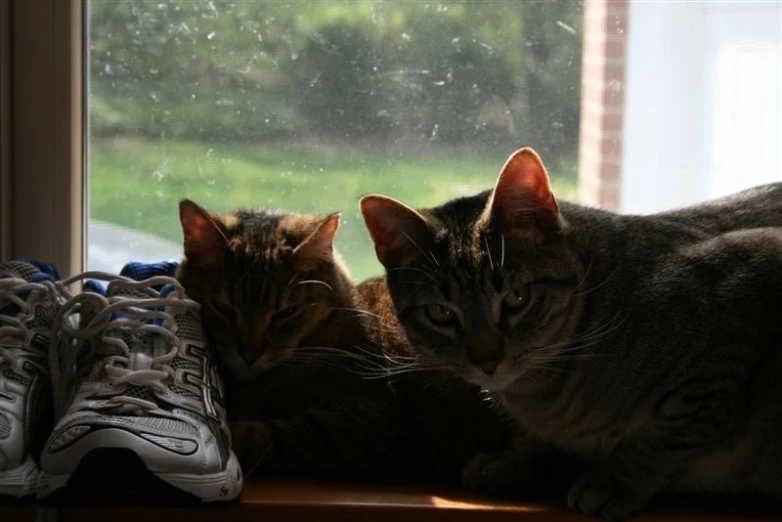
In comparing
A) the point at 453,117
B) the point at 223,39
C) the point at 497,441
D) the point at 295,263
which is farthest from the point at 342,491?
the point at 223,39

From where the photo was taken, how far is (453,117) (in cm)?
219

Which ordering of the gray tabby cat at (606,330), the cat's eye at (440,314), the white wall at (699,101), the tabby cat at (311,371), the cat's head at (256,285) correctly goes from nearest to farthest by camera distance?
the gray tabby cat at (606,330)
the cat's eye at (440,314)
the tabby cat at (311,371)
the cat's head at (256,285)
the white wall at (699,101)

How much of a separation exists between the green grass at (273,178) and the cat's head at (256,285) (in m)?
0.33

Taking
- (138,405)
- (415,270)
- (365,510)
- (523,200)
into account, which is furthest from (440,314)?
(138,405)

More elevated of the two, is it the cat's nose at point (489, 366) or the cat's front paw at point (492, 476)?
the cat's nose at point (489, 366)

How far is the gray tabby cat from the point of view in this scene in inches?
59.6

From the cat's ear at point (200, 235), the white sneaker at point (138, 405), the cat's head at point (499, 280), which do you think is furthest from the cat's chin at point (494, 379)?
the cat's ear at point (200, 235)

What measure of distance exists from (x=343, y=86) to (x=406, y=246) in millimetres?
637

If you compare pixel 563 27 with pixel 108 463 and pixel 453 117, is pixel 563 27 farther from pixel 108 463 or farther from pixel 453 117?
pixel 108 463

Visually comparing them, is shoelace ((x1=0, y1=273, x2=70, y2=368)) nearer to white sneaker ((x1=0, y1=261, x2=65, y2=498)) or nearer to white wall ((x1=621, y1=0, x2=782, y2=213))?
white sneaker ((x1=0, y1=261, x2=65, y2=498))

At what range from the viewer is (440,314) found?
5.33ft

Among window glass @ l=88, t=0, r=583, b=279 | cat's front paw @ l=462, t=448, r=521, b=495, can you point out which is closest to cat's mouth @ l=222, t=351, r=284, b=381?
cat's front paw @ l=462, t=448, r=521, b=495

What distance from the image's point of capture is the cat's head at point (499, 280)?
5.09 ft

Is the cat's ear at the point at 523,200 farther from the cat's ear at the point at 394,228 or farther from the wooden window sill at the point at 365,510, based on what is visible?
the wooden window sill at the point at 365,510
